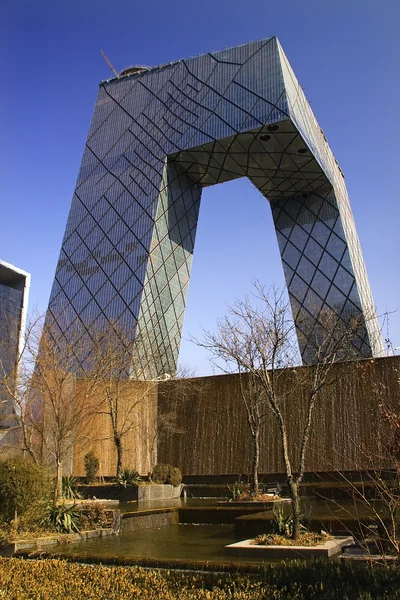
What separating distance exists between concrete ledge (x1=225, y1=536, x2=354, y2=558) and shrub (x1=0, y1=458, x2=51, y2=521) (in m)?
4.27

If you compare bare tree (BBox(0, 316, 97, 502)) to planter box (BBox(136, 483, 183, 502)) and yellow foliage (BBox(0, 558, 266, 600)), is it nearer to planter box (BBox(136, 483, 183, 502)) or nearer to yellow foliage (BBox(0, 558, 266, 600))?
planter box (BBox(136, 483, 183, 502))

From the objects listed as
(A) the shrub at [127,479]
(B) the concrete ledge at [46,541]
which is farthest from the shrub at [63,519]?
(A) the shrub at [127,479]

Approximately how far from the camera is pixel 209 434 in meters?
28.7

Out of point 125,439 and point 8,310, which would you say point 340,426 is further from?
point 8,310

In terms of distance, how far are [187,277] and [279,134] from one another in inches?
684

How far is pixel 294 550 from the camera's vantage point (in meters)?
9.20

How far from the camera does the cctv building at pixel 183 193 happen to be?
48188mm

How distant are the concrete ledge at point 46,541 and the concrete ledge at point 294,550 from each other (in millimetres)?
3819

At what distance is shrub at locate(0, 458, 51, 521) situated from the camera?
11125 millimetres

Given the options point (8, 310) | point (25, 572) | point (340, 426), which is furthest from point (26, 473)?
point (8, 310)

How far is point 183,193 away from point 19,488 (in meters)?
46.0

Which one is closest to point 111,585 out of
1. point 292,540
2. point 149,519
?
point 292,540

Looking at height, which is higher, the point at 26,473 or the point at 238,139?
the point at 238,139

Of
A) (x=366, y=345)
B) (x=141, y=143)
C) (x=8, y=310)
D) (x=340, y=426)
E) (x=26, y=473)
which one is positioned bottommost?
(x=26, y=473)
